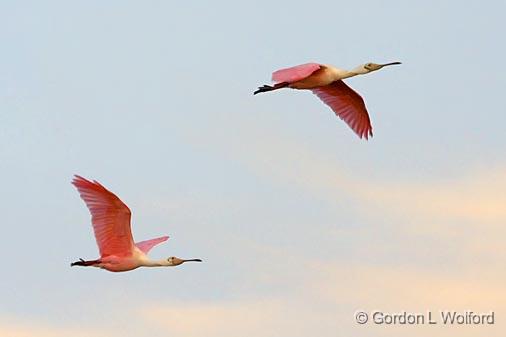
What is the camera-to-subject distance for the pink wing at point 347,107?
4059 cm

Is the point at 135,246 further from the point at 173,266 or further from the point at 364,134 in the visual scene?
the point at 364,134

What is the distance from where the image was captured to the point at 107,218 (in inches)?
1442

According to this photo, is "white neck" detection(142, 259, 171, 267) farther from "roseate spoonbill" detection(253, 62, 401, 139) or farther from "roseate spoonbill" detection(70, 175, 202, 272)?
"roseate spoonbill" detection(253, 62, 401, 139)

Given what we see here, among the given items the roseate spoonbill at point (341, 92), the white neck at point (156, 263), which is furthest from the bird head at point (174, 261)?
the roseate spoonbill at point (341, 92)

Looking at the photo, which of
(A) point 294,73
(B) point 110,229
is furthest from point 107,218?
(A) point 294,73

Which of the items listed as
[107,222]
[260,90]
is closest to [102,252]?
[107,222]

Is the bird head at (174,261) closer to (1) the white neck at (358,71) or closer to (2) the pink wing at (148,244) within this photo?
(2) the pink wing at (148,244)

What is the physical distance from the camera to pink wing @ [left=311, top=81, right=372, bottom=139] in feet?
133

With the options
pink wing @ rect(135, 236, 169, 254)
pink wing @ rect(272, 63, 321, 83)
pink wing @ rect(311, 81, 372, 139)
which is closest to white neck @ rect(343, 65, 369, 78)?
pink wing @ rect(311, 81, 372, 139)

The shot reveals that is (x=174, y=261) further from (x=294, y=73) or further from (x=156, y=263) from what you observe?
(x=294, y=73)

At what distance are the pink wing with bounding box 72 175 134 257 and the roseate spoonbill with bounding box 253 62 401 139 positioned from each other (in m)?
3.43

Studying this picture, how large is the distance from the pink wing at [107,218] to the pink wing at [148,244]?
1.54m

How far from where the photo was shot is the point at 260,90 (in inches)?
1441

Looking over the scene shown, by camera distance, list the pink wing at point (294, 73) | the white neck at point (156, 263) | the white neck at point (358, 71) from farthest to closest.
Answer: the white neck at point (358, 71) → the white neck at point (156, 263) → the pink wing at point (294, 73)
